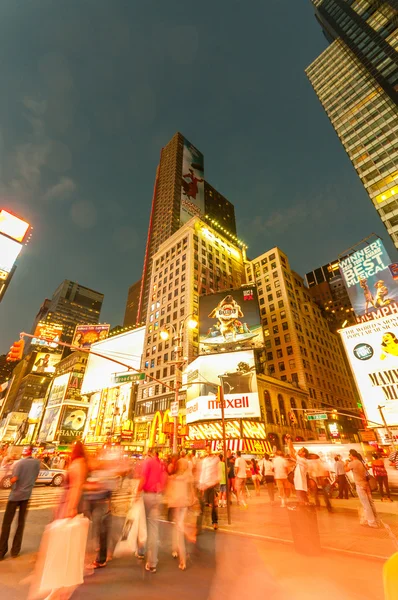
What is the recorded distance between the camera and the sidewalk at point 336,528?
6.58 metres

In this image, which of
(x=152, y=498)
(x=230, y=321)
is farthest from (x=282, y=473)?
(x=230, y=321)

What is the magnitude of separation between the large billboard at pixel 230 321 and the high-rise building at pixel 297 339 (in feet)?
73.6

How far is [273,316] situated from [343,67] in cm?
6480

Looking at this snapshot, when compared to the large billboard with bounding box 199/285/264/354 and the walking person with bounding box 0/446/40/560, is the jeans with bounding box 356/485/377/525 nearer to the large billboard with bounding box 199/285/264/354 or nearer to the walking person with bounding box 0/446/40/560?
the walking person with bounding box 0/446/40/560

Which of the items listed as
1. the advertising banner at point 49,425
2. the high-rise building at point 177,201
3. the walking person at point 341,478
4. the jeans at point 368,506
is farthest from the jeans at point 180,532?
the high-rise building at point 177,201

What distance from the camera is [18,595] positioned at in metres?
4.41

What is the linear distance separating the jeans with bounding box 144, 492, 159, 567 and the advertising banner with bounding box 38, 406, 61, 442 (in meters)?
81.6

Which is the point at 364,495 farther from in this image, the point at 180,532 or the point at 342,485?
the point at 342,485

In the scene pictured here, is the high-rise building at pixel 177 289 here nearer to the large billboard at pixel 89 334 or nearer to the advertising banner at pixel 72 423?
the large billboard at pixel 89 334

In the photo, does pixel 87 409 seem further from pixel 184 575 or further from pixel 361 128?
pixel 361 128

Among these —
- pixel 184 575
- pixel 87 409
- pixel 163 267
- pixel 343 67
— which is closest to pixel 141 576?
pixel 184 575

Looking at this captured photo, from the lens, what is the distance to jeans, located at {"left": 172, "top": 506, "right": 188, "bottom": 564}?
5.70 metres

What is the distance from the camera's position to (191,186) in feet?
356

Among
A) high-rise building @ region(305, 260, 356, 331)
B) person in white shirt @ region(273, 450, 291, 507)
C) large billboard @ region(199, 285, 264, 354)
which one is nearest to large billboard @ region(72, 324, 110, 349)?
large billboard @ region(199, 285, 264, 354)
